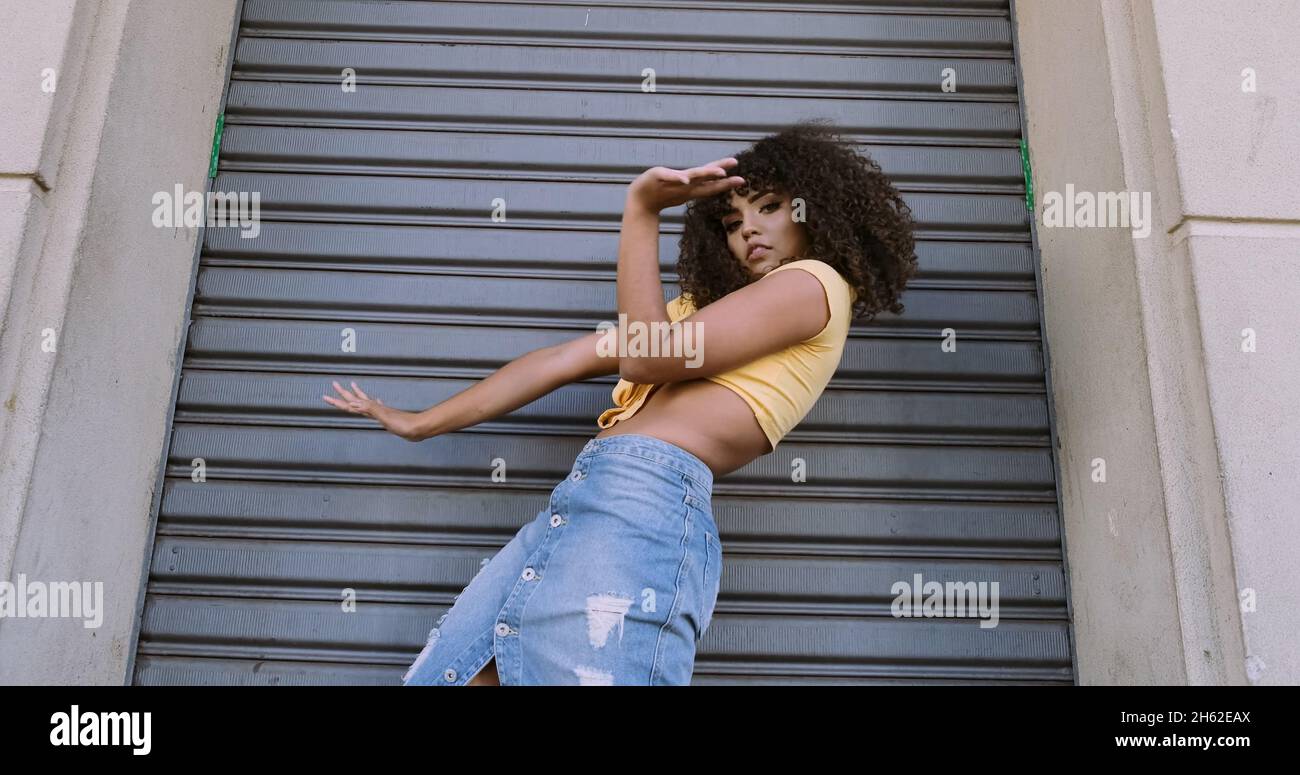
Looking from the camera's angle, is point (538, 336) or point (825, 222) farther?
point (538, 336)

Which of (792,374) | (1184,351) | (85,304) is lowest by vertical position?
(792,374)

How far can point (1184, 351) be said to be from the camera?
2881 mm

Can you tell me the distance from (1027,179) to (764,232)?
4.92 feet

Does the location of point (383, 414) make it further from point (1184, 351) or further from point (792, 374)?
point (1184, 351)

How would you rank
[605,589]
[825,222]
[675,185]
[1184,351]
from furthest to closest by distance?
[1184,351] → [825,222] → [675,185] → [605,589]

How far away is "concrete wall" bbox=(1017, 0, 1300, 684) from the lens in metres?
2.69

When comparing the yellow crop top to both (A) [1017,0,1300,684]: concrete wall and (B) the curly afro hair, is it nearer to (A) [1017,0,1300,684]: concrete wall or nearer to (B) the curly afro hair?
(B) the curly afro hair

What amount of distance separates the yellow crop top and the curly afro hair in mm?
173

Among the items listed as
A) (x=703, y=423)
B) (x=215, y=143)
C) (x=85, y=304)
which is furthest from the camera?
(x=215, y=143)

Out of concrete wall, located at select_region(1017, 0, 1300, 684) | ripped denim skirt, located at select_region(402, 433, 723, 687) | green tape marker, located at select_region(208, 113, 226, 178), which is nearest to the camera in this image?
ripped denim skirt, located at select_region(402, 433, 723, 687)

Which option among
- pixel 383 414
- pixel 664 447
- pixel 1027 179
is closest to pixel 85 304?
pixel 383 414

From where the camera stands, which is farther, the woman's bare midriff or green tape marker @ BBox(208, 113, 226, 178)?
green tape marker @ BBox(208, 113, 226, 178)

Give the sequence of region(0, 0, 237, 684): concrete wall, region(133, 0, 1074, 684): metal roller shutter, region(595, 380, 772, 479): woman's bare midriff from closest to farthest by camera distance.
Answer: region(595, 380, 772, 479): woman's bare midriff < region(0, 0, 237, 684): concrete wall < region(133, 0, 1074, 684): metal roller shutter

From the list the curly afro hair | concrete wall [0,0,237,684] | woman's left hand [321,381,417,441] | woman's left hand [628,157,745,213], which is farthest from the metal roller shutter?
woman's left hand [628,157,745,213]
